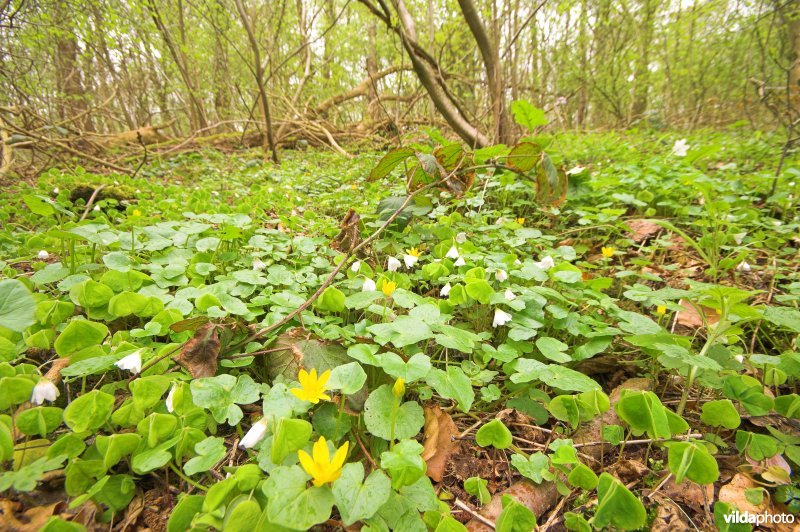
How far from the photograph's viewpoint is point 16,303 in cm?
86

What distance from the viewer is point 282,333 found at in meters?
1.22

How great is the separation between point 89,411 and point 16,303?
12.4 inches

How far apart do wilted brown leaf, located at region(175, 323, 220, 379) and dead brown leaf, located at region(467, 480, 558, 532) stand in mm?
818

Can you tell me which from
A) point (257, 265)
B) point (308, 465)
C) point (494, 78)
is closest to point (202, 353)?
point (308, 465)

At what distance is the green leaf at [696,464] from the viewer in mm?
775

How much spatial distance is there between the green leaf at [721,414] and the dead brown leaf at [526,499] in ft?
1.61

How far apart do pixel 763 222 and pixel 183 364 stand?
131 inches

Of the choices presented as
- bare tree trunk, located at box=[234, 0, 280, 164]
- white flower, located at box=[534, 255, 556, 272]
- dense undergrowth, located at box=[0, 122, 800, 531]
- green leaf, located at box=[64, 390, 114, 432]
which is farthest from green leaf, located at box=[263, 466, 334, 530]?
bare tree trunk, located at box=[234, 0, 280, 164]

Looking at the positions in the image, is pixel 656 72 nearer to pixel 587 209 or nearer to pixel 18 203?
pixel 587 209

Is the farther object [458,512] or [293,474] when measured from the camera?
[458,512]

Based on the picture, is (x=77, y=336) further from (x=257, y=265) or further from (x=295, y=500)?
(x=295, y=500)

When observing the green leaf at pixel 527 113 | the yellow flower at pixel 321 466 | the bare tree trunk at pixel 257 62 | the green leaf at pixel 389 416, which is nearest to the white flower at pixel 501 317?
the green leaf at pixel 389 416

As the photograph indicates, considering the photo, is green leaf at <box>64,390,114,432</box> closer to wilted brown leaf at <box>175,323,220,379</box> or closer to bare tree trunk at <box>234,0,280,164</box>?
wilted brown leaf at <box>175,323,220,379</box>

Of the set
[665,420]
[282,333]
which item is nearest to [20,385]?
[282,333]
